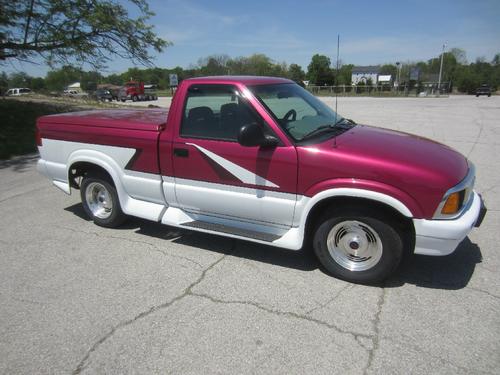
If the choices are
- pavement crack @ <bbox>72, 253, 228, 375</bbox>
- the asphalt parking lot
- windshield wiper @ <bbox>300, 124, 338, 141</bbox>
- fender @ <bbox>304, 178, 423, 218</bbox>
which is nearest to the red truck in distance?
the asphalt parking lot

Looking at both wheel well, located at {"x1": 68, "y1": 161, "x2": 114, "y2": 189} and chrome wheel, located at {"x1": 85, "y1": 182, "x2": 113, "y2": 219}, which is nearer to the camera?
wheel well, located at {"x1": 68, "y1": 161, "x2": 114, "y2": 189}

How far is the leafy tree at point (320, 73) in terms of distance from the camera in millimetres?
64831

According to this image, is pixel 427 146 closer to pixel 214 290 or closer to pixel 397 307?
pixel 397 307

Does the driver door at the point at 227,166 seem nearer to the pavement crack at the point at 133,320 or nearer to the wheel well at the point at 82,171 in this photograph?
the pavement crack at the point at 133,320

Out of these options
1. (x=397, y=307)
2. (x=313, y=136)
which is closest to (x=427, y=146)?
(x=313, y=136)

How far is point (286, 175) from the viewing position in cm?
346

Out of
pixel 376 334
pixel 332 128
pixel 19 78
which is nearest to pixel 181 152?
pixel 332 128

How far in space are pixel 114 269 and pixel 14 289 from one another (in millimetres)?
910

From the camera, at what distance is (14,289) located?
3514mm

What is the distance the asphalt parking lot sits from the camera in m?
2.58

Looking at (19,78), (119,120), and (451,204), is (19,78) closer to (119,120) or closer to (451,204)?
(119,120)

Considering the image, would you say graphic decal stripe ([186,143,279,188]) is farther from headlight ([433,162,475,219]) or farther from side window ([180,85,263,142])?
headlight ([433,162,475,219])

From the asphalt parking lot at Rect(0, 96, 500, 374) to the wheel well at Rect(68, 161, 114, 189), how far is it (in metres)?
0.77

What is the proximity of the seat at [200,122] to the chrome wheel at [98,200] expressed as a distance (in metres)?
1.69
